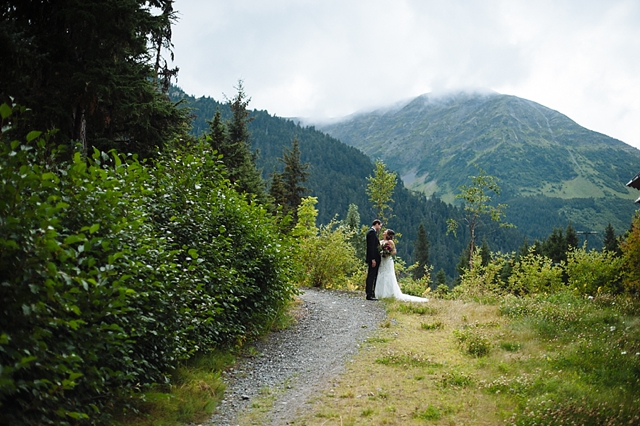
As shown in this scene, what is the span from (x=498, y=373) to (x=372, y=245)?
8.79 meters

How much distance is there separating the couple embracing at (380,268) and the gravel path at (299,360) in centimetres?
226

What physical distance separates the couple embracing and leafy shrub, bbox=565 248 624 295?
9.15 m

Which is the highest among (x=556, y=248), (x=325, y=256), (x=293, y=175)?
(x=293, y=175)

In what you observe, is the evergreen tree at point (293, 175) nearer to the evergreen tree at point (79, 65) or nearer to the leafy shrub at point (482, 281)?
the leafy shrub at point (482, 281)

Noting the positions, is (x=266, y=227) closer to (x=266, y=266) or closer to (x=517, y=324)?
(x=266, y=266)

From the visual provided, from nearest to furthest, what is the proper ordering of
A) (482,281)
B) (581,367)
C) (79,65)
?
(581,367)
(79,65)
(482,281)

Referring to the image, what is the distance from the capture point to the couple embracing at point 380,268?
53.1ft

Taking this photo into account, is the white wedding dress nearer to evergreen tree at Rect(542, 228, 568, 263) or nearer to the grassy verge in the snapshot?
the grassy verge

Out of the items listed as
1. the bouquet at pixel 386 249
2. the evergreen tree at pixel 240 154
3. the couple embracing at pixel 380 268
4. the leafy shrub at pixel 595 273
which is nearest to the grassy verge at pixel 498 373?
the couple embracing at pixel 380 268

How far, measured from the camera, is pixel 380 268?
55.3ft

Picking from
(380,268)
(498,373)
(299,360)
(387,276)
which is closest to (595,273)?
(387,276)

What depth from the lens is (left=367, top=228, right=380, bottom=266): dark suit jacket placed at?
16078 millimetres

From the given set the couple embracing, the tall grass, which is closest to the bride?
the couple embracing

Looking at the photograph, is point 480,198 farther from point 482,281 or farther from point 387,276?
point 387,276
